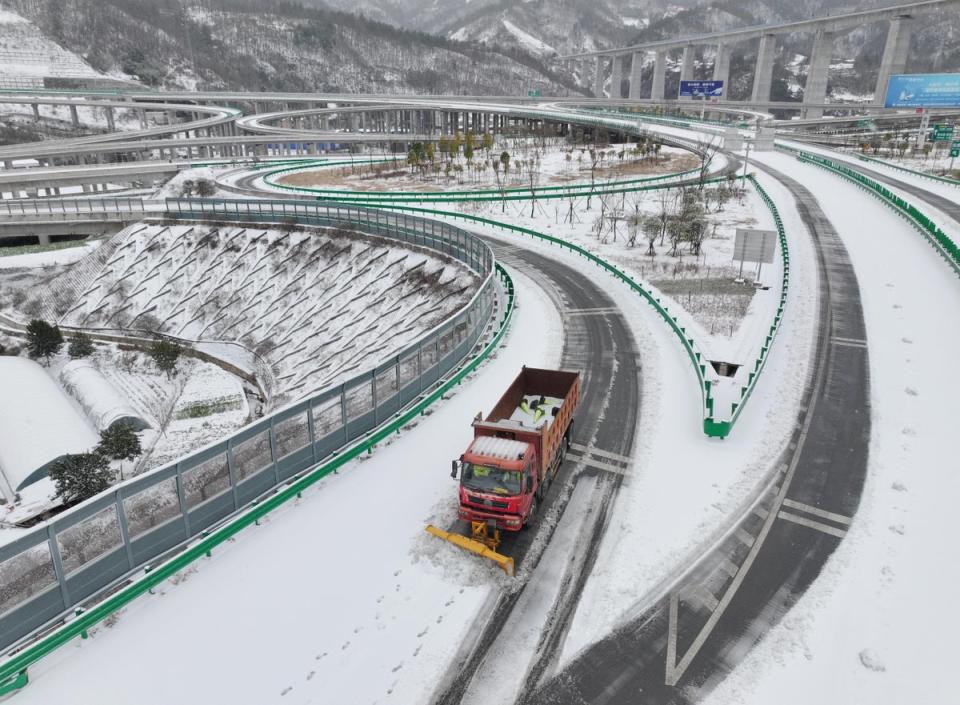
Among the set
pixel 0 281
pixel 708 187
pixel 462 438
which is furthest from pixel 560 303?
pixel 0 281

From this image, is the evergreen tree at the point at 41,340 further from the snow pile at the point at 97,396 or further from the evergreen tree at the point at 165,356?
the evergreen tree at the point at 165,356

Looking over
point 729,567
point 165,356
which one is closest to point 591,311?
point 729,567

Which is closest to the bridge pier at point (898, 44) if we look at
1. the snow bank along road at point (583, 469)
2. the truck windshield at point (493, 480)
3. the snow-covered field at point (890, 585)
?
the snow bank along road at point (583, 469)

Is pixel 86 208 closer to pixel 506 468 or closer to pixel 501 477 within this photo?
pixel 501 477

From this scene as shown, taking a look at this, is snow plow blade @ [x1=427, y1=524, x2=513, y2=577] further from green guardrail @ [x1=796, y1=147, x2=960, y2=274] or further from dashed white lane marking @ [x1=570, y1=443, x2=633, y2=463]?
green guardrail @ [x1=796, y1=147, x2=960, y2=274]

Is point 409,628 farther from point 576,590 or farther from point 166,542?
point 166,542

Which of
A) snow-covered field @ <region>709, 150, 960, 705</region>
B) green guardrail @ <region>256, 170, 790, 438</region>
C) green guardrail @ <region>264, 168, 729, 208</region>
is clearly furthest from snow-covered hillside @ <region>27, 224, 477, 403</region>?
snow-covered field @ <region>709, 150, 960, 705</region>
